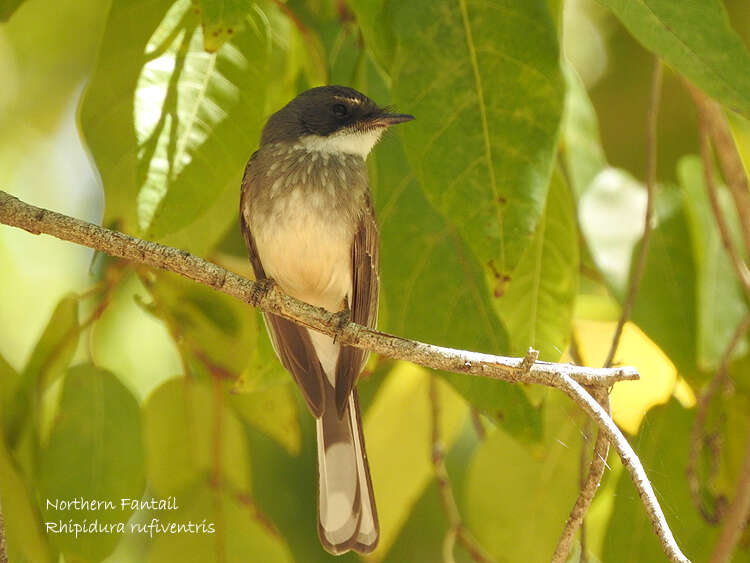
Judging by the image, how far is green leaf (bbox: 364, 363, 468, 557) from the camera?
3.17 m

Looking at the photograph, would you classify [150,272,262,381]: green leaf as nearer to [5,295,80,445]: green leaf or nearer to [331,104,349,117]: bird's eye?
[5,295,80,445]: green leaf

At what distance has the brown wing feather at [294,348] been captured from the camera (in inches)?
112

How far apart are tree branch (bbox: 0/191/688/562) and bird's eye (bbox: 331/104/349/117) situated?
40.0 inches

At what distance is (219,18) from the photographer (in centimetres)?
224

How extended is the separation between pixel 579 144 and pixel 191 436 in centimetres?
160

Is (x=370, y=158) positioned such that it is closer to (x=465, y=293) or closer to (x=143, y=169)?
(x=465, y=293)

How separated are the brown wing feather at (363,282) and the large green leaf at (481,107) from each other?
684 millimetres

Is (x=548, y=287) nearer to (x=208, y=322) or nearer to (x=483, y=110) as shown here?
(x=483, y=110)

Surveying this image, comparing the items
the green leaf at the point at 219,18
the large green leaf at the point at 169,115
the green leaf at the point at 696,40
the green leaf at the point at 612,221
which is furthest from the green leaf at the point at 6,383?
the green leaf at the point at 696,40

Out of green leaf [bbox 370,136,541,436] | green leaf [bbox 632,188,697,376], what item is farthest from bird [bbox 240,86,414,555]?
green leaf [bbox 632,188,697,376]

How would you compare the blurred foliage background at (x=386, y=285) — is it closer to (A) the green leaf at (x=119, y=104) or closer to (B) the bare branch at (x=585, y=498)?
(A) the green leaf at (x=119, y=104)

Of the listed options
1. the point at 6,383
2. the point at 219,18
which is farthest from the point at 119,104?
the point at 6,383

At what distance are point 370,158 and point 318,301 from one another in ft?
1.69

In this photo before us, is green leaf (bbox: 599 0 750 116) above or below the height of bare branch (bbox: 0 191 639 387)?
above
